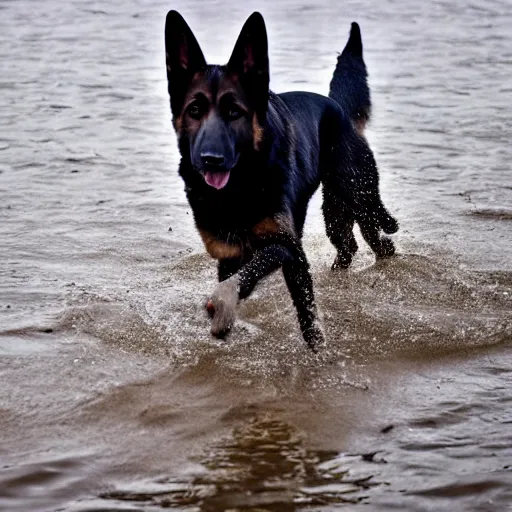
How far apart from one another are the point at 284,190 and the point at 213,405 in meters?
1.13

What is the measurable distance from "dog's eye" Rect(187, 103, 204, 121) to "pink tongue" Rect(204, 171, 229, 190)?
0.91 feet

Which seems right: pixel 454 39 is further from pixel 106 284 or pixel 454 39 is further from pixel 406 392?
pixel 406 392

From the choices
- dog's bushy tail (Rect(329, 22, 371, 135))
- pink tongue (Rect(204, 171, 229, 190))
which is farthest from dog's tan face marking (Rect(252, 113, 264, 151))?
dog's bushy tail (Rect(329, 22, 371, 135))

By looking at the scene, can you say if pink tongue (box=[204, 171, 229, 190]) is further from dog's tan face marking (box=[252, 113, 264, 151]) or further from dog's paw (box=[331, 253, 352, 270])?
dog's paw (box=[331, 253, 352, 270])

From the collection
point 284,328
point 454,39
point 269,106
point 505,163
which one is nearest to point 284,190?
point 269,106

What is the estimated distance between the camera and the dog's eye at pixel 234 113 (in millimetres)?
4941

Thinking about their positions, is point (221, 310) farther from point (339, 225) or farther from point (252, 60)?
point (339, 225)

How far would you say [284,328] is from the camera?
19.2 ft

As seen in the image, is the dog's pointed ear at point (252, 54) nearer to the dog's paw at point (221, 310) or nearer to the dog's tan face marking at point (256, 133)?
the dog's tan face marking at point (256, 133)

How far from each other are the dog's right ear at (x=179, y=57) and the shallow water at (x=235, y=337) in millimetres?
1312

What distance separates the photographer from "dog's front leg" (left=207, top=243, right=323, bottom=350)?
4.64m

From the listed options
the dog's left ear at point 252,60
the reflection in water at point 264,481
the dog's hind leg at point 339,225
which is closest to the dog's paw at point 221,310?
the reflection in water at point 264,481

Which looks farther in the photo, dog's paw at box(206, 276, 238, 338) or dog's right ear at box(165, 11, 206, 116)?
dog's right ear at box(165, 11, 206, 116)

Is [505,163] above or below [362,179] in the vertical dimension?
below
